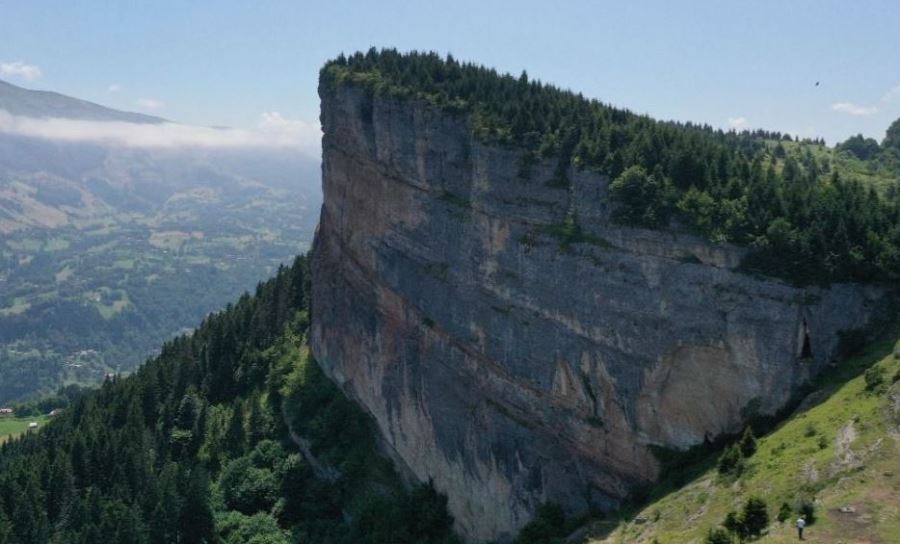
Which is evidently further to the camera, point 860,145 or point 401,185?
point 860,145

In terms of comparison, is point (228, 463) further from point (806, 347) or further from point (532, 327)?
point (806, 347)

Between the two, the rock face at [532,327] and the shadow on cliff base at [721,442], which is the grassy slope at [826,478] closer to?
the shadow on cliff base at [721,442]

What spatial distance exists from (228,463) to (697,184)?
46410mm

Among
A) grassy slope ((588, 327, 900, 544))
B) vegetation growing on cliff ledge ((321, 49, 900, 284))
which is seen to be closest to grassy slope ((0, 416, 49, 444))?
vegetation growing on cliff ledge ((321, 49, 900, 284))

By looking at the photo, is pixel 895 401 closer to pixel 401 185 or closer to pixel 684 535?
pixel 684 535

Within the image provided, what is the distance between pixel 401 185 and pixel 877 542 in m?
38.6

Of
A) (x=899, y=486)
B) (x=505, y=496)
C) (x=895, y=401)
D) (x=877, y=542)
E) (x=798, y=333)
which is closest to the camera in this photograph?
(x=877, y=542)

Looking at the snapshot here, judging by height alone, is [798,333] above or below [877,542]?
above

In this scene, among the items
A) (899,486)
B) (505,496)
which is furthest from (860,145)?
(899,486)

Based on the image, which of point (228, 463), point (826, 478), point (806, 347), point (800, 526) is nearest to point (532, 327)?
point (806, 347)

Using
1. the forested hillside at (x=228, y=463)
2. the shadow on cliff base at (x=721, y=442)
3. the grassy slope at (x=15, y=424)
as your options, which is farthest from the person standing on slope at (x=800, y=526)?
the grassy slope at (x=15, y=424)

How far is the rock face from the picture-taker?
129 feet

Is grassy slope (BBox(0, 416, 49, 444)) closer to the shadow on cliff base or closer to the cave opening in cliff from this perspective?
the shadow on cliff base

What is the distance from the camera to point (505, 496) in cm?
4956
